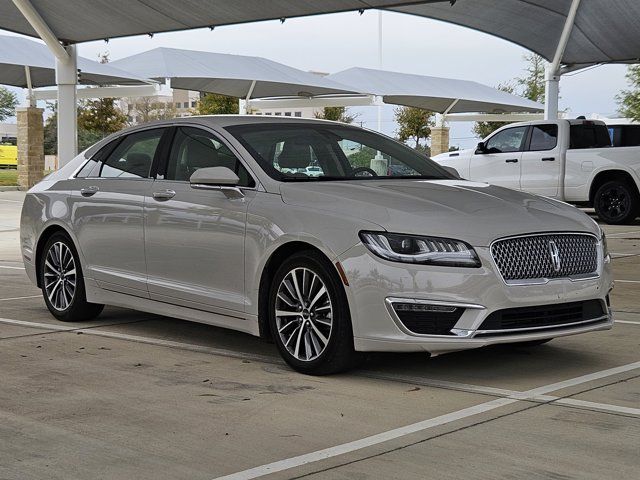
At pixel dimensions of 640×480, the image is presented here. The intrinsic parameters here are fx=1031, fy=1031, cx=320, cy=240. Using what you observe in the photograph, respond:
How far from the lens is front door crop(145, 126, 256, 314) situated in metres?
6.55

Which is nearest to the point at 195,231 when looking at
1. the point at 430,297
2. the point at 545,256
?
the point at 430,297

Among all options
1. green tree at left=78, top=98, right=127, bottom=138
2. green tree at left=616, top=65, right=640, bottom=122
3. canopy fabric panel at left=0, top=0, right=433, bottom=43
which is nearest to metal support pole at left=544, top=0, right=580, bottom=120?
canopy fabric panel at left=0, top=0, right=433, bottom=43

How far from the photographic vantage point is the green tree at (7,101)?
9681 cm

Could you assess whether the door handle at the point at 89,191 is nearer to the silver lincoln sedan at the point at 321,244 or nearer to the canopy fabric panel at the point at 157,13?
the silver lincoln sedan at the point at 321,244

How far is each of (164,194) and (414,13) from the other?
14.7 metres

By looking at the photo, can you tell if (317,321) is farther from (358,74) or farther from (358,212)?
(358,74)

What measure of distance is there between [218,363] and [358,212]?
1.44 meters

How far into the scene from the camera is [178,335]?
25.2ft

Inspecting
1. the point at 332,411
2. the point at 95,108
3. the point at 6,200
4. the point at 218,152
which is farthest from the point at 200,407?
the point at 95,108

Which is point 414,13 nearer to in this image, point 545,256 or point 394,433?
point 545,256

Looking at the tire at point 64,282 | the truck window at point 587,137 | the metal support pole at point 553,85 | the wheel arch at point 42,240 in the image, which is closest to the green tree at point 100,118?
the metal support pole at point 553,85

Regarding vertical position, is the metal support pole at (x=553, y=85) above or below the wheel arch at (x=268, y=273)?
above

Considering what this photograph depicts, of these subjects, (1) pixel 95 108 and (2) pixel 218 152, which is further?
(1) pixel 95 108

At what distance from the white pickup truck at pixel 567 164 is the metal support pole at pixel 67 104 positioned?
8.05 metres
